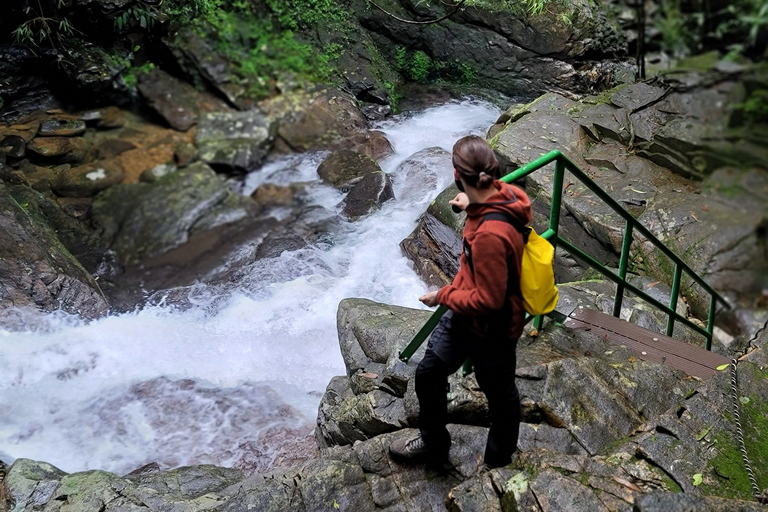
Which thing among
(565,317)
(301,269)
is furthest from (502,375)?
(301,269)

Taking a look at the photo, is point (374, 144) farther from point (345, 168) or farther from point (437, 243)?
point (437, 243)

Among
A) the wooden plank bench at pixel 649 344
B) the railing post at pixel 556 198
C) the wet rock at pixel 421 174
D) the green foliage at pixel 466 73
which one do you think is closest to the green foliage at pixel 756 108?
the railing post at pixel 556 198

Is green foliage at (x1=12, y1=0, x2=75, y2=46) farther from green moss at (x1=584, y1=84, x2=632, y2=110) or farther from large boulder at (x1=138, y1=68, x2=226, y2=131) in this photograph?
green moss at (x1=584, y1=84, x2=632, y2=110)

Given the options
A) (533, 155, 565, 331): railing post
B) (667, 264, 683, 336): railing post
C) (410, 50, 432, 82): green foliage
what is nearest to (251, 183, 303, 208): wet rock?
(533, 155, 565, 331): railing post

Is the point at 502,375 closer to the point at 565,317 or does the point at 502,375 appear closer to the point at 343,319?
the point at 565,317

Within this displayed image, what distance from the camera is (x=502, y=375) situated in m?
2.20

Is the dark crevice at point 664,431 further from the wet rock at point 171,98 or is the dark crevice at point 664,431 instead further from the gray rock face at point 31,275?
the gray rock face at point 31,275

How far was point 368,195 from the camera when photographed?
18.5 feet

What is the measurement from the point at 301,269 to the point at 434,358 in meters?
3.99

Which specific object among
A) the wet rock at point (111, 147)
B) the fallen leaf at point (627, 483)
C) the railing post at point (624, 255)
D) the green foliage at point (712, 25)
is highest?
the green foliage at point (712, 25)

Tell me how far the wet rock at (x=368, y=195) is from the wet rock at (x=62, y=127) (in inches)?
93.2

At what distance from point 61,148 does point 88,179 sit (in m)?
0.24

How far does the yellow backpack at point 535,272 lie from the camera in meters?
1.96

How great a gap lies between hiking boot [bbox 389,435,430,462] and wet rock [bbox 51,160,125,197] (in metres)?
1.84
